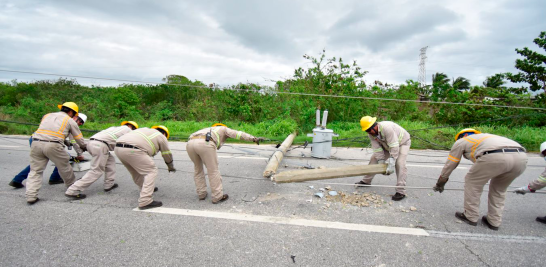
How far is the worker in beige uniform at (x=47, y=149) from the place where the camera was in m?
4.02

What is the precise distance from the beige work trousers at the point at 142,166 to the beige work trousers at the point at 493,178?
178 inches

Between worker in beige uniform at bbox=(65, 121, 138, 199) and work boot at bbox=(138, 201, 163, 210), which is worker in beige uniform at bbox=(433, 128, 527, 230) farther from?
worker in beige uniform at bbox=(65, 121, 138, 199)

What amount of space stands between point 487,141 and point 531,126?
10.9 m

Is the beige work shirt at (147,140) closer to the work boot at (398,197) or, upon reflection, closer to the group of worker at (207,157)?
the group of worker at (207,157)

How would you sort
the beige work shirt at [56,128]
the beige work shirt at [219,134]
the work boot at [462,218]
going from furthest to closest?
the beige work shirt at [56,128] → the beige work shirt at [219,134] → the work boot at [462,218]

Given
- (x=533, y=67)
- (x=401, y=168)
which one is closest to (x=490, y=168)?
(x=401, y=168)

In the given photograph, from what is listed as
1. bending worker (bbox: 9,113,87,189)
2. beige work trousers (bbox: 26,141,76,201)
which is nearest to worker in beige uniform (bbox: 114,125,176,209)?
beige work trousers (bbox: 26,141,76,201)

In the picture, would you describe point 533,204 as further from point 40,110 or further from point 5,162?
point 40,110

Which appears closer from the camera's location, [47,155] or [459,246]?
[459,246]

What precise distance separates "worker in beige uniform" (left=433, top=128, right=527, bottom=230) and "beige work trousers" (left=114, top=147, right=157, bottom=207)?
437 centimetres

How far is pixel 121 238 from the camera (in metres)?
3.01

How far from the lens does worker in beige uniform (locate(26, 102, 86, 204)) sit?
402 cm

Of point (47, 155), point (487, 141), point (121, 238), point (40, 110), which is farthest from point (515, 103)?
point (40, 110)

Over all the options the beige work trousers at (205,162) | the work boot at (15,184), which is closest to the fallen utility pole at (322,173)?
the beige work trousers at (205,162)
